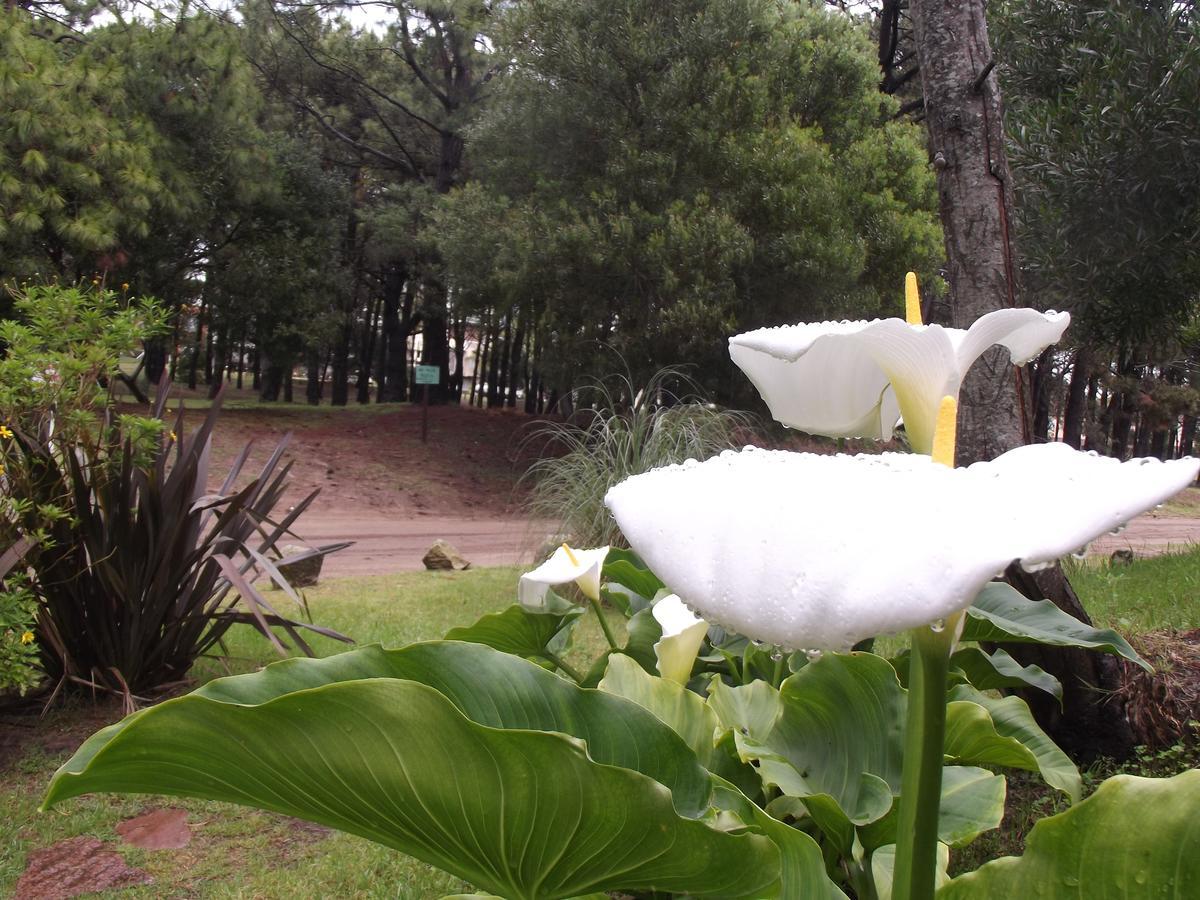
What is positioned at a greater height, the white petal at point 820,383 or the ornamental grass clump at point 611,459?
the white petal at point 820,383

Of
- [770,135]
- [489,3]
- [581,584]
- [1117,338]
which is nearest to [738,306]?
[770,135]

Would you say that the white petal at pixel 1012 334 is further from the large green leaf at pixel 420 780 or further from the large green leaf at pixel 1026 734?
the large green leaf at pixel 1026 734

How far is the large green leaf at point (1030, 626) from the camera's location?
1.46m

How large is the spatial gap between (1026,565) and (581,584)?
47.8 inches

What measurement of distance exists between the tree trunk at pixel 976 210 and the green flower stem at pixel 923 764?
1516 millimetres

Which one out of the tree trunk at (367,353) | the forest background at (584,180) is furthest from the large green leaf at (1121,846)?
the tree trunk at (367,353)

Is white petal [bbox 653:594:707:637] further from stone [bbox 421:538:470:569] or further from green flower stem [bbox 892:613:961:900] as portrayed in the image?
stone [bbox 421:538:470:569]

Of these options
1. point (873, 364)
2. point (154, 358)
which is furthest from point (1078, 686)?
point (154, 358)

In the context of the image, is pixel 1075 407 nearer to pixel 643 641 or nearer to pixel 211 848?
pixel 643 641

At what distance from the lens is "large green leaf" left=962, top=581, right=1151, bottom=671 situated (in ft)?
4.77

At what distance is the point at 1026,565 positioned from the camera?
1.51 feet

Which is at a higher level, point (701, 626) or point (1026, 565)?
point (1026, 565)

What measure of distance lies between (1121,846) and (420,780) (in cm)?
58

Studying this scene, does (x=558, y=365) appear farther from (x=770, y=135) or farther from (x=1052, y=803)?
(x=1052, y=803)
